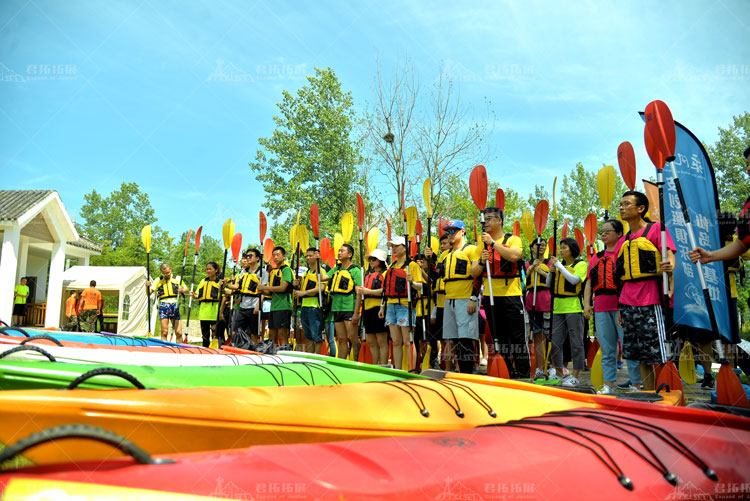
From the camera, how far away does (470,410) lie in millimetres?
2756

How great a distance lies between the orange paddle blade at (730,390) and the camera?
3.06 metres

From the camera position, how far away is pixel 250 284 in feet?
29.0

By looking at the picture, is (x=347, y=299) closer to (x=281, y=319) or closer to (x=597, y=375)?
(x=281, y=319)

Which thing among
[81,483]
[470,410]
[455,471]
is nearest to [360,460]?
[455,471]

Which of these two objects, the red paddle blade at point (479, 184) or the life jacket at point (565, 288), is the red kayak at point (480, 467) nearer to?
the life jacket at point (565, 288)

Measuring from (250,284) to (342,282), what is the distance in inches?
81.2

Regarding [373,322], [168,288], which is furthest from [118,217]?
[373,322]

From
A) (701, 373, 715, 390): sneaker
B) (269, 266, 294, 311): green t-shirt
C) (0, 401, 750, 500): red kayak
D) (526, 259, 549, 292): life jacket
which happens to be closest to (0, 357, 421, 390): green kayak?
(0, 401, 750, 500): red kayak

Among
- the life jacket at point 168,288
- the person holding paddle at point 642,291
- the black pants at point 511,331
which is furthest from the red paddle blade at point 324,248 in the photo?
the person holding paddle at point 642,291

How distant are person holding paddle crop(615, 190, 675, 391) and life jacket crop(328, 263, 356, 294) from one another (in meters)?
4.30

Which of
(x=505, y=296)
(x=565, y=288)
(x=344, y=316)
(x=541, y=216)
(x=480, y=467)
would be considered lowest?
(x=480, y=467)

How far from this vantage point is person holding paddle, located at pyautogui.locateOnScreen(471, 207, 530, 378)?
17.8 feet

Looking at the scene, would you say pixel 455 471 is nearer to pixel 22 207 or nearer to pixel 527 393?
pixel 527 393

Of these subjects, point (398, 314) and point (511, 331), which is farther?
point (398, 314)
